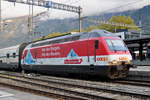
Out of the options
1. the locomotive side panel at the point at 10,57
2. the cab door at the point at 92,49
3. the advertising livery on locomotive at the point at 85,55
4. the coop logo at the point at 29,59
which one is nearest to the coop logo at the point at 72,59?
the advertising livery on locomotive at the point at 85,55

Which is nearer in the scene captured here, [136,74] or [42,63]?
[136,74]

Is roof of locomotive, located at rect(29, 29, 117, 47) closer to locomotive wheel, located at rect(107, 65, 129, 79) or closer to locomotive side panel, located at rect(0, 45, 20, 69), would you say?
locomotive wheel, located at rect(107, 65, 129, 79)

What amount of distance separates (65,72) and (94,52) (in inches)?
153

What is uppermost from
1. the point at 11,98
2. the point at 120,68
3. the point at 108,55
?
the point at 108,55

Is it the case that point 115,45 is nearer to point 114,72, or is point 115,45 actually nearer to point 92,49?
point 92,49

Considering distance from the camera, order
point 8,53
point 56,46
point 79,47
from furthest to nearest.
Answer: point 8,53 < point 56,46 < point 79,47

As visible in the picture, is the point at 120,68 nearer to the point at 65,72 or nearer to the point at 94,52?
the point at 94,52

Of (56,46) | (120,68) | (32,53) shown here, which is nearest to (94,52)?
(120,68)

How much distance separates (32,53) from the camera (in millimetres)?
22125

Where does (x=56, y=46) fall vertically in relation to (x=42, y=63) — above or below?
above

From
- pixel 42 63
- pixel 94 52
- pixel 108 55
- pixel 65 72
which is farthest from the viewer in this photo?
pixel 42 63

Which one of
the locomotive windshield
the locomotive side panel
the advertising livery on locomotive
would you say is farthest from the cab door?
the locomotive side panel

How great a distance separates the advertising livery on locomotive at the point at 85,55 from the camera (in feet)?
43.9

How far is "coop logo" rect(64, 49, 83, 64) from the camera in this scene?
15.3 metres
